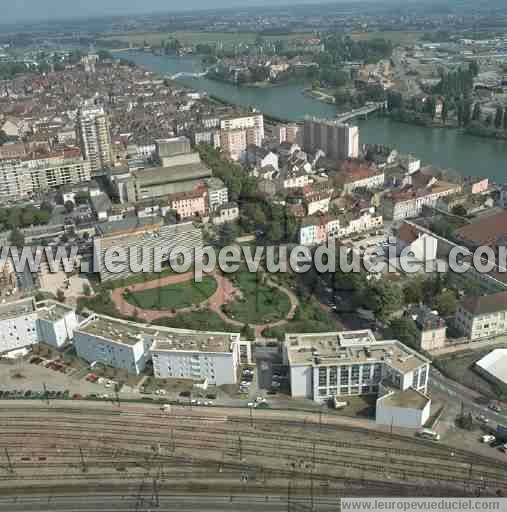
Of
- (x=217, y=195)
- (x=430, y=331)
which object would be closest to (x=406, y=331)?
(x=430, y=331)

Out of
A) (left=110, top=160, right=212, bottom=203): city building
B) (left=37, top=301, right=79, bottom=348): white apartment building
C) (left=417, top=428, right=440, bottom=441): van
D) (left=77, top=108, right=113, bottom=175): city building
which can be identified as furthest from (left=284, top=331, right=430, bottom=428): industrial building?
(left=77, top=108, right=113, bottom=175): city building

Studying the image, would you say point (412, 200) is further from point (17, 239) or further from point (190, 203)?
point (17, 239)

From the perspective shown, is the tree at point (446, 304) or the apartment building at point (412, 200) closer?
the tree at point (446, 304)

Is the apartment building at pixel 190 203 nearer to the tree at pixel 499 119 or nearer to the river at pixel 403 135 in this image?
the river at pixel 403 135

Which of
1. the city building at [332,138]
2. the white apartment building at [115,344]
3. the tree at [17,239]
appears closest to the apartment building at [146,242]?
the tree at [17,239]

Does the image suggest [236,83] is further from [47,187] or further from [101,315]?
[101,315]

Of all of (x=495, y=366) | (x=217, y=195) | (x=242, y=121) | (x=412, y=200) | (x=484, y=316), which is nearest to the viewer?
(x=495, y=366)
